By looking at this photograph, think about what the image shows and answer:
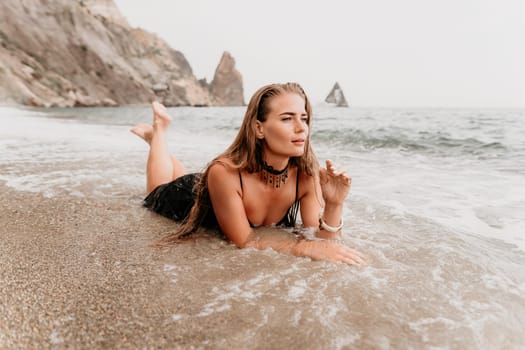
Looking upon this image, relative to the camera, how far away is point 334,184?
2355mm

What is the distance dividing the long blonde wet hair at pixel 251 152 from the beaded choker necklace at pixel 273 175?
4 cm

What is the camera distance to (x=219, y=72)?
113 metres

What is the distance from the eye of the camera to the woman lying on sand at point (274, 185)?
237 centimetres

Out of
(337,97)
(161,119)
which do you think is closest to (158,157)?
(161,119)

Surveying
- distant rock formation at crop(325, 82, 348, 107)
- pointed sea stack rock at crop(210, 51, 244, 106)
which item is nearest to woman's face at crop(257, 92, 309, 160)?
distant rock formation at crop(325, 82, 348, 107)

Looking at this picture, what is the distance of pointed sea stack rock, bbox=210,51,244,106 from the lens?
111625 mm

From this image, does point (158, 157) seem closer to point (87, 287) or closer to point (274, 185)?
point (274, 185)

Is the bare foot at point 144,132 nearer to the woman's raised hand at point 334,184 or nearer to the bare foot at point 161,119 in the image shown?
the bare foot at point 161,119

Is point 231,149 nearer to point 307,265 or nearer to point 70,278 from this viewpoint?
point 307,265

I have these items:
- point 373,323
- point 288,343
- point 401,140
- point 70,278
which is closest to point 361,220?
point 373,323

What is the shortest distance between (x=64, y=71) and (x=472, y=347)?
50155 millimetres

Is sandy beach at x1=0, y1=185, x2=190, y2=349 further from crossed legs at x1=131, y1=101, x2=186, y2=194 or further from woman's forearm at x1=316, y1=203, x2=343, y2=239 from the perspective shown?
woman's forearm at x1=316, y1=203, x2=343, y2=239

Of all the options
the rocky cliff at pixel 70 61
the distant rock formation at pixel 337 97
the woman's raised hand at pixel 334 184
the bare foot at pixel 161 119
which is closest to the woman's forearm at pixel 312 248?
the woman's raised hand at pixel 334 184

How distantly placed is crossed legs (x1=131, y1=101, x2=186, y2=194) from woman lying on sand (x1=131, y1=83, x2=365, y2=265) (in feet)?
Answer: 3.43
